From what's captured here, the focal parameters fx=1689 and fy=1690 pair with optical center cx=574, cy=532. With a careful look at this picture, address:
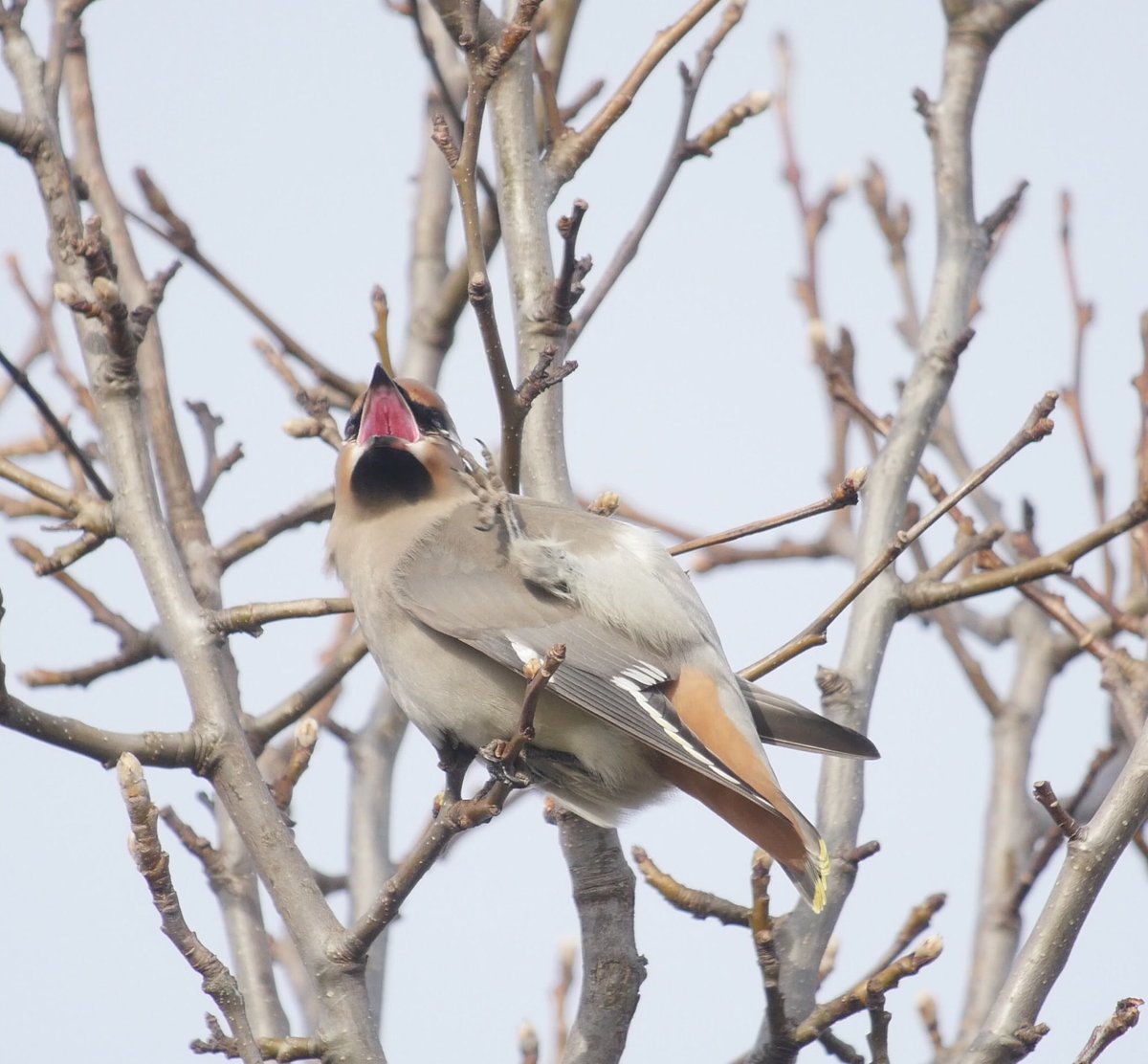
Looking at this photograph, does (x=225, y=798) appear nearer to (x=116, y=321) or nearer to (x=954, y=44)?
(x=116, y=321)

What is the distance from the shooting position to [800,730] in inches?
146

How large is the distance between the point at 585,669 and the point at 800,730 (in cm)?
57

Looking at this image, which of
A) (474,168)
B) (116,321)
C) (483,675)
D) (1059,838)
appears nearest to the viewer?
(474,168)

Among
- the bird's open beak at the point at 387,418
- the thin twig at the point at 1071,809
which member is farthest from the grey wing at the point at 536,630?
the thin twig at the point at 1071,809

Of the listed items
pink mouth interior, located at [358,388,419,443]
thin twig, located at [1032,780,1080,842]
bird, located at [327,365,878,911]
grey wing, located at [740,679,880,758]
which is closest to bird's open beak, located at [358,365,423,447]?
pink mouth interior, located at [358,388,419,443]

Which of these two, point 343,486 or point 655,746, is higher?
point 343,486

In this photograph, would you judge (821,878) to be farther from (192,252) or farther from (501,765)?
(192,252)

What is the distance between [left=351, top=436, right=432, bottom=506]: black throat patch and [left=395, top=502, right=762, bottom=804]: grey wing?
183mm

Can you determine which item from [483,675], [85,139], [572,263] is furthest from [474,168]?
[85,139]

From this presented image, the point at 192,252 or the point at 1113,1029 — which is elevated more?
the point at 192,252

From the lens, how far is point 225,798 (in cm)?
315

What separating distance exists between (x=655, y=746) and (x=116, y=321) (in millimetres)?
1370

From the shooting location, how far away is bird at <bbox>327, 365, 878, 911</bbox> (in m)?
3.41

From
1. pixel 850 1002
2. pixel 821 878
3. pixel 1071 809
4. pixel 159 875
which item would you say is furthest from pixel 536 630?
pixel 1071 809
